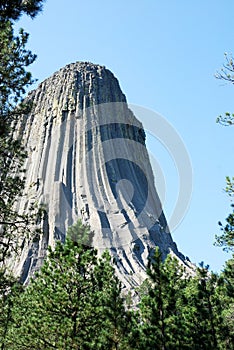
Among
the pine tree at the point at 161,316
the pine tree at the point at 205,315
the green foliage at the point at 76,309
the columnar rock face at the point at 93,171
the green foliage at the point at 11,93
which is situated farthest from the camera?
the columnar rock face at the point at 93,171

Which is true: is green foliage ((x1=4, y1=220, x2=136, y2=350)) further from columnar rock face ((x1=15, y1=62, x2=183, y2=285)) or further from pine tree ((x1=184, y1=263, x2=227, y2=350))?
columnar rock face ((x1=15, y1=62, x2=183, y2=285))

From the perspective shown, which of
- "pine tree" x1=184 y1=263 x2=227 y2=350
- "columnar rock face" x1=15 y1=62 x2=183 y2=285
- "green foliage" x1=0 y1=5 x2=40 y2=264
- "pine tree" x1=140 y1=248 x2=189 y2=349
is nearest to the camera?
"green foliage" x1=0 y1=5 x2=40 y2=264

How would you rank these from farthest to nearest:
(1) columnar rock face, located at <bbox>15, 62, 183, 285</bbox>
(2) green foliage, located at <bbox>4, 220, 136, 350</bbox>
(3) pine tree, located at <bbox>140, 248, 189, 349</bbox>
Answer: (1) columnar rock face, located at <bbox>15, 62, 183, 285</bbox>, (3) pine tree, located at <bbox>140, 248, 189, 349</bbox>, (2) green foliage, located at <bbox>4, 220, 136, 350</bbox>

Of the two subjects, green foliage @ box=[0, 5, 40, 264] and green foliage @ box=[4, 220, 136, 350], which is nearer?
green foliage @ box=[0, 5, 40, 264]

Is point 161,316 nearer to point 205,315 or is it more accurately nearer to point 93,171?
point 205,315

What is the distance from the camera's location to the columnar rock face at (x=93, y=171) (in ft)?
150

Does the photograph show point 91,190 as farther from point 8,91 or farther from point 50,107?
point 8,91

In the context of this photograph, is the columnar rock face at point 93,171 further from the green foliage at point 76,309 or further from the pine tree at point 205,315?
the green foliage at point 76,309

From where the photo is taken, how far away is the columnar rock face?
4584 cm

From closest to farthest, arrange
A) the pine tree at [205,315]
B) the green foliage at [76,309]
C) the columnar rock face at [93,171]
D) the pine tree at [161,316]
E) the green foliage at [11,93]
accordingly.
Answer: the green foliage at [11,93] < the green foliage at [76,309] < the pine tree at [161,316] < the pine tree at [205,315] < the columnar rock face at [93,171]

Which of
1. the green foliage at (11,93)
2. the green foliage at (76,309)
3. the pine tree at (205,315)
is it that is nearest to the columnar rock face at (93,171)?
the pine tree at (205,315)

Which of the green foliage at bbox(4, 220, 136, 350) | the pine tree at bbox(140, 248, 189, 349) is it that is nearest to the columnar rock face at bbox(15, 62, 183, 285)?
the pine tree at bbox(140, 248, 189, 349)

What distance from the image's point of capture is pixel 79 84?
223 feet

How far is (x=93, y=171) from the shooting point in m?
56.1
